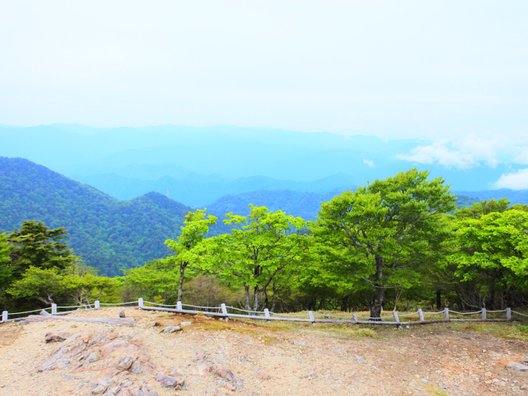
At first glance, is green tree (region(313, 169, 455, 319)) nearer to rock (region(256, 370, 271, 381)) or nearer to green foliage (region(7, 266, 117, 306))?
rock (region(256, 370, 271, 381))

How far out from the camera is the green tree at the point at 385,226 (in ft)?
76.0

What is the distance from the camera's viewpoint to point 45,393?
40.0 feet

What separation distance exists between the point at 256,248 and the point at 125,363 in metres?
14.3

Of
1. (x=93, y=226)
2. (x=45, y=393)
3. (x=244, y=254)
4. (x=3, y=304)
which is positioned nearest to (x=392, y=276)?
(x=244, y=254)

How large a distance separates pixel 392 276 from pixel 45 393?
19.4 m

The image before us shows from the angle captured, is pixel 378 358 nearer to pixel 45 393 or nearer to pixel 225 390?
→ pixel 225 390

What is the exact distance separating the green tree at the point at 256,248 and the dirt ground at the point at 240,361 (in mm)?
6111

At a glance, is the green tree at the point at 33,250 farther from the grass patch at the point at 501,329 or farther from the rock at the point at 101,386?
the grass patch at the point at 501,329

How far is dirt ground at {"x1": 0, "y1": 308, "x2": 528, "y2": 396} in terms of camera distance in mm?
13141

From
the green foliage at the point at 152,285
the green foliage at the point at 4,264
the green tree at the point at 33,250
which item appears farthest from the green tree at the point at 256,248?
the green tree at the point at 33,250

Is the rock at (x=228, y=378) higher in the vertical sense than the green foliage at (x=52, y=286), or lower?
lower

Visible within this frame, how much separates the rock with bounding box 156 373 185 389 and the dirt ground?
0.16ft

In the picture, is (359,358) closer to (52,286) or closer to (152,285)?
(52,286)

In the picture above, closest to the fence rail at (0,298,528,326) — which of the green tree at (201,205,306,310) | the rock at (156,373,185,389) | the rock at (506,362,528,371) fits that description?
the green tree at (201,205,306,310)
